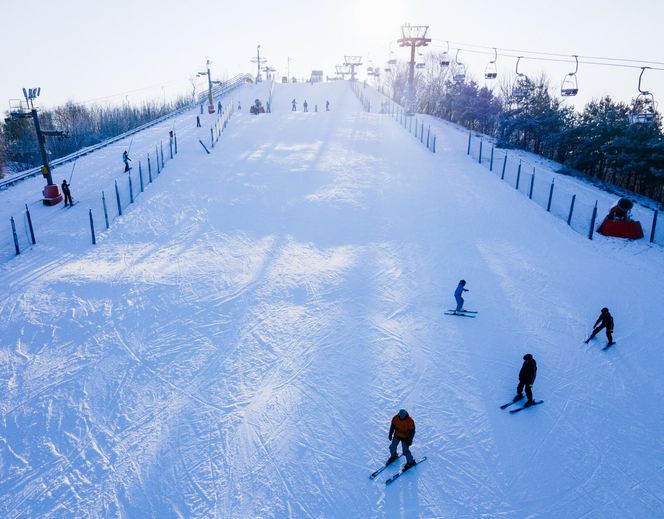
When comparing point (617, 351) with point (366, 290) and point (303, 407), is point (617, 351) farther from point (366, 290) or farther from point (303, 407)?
point (303, 407)

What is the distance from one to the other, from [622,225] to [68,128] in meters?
92.9

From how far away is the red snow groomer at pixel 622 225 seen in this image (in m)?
18.0

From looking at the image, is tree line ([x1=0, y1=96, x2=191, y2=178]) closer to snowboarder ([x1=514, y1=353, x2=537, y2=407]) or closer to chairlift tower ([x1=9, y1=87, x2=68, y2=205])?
chairlift tower ([x1=9, y1=87, x2=68, y2=205])

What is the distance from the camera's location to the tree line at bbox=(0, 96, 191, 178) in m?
64.8

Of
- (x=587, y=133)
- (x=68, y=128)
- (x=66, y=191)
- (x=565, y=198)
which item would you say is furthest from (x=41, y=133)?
(x=68, y=128)

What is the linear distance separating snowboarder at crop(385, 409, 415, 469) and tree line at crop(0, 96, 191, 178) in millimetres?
47529

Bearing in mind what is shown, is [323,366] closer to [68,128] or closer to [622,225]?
[622,225]

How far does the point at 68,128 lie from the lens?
8350cm

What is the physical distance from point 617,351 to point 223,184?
1929cm

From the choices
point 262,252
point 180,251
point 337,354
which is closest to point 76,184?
point 180,251

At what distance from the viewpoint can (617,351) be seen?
1091 cm

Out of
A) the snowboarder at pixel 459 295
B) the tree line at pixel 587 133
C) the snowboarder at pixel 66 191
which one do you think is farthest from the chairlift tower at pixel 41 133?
the tree line at pixel 587 133

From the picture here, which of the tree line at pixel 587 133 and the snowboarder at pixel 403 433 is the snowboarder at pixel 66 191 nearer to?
the snowboarder at pixel 403 433

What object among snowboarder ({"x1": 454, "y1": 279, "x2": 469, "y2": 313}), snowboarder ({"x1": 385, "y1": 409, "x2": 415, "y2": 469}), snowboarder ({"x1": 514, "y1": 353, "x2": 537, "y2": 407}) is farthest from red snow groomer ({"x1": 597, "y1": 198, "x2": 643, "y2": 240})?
snowboarder ({"x1": 385, "y1": 409, "x2": 415, "y2": 469})
